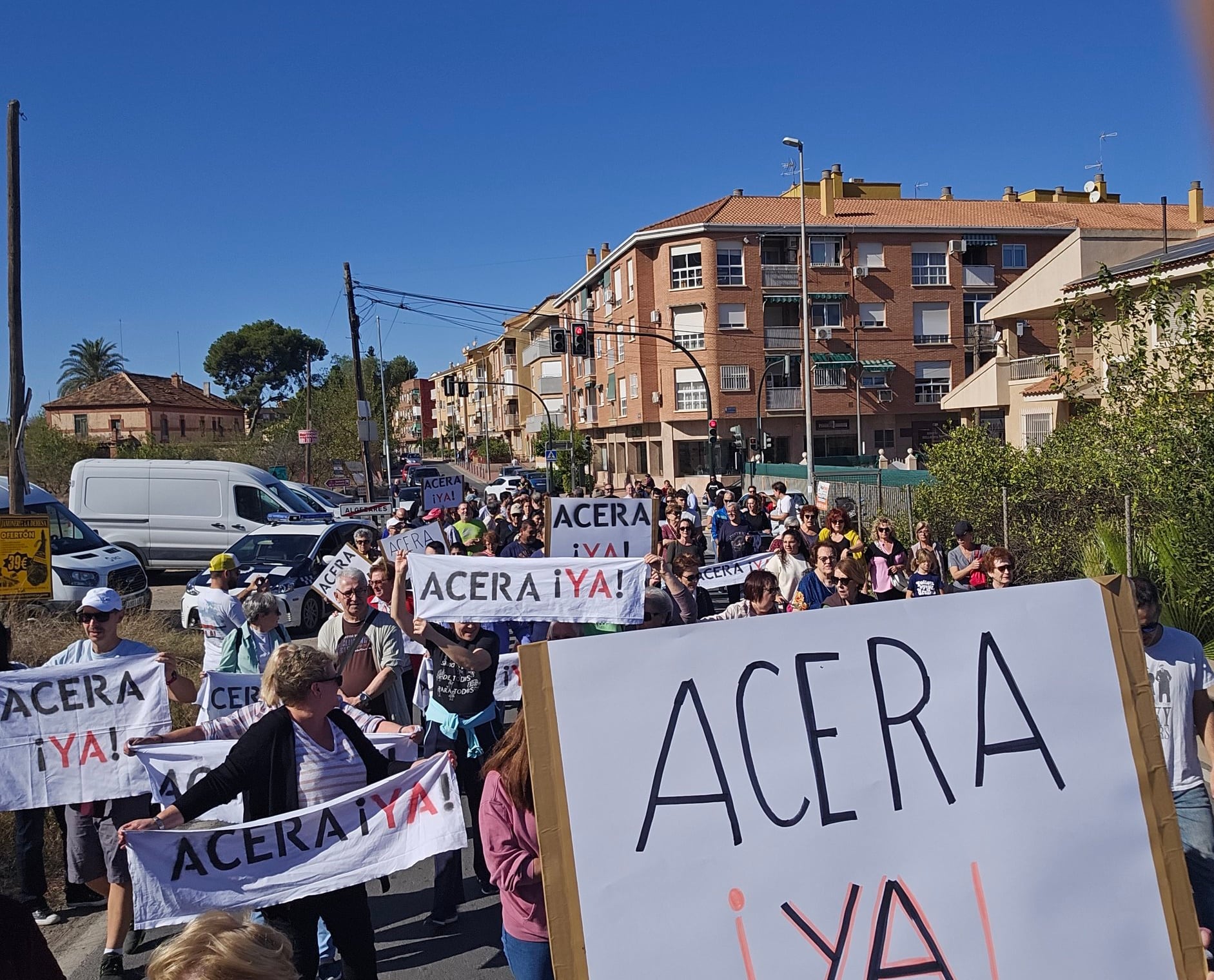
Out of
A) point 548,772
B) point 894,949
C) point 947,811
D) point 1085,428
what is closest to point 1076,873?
point 947,811

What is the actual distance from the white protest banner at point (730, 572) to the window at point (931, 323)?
139 ft

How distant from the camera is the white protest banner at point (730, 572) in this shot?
1151 centimetres

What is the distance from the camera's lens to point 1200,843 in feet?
12.3

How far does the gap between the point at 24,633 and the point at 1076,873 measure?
11.6 metres

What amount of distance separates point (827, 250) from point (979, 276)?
26.4 feet

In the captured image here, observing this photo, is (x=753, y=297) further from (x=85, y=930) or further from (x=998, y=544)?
(x=85, y=930)

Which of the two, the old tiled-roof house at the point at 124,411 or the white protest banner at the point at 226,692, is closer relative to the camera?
the white protest banner at the point at 226,692

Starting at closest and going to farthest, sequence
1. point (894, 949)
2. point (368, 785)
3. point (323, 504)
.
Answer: point (894, 949), point (368, 785), point (323, 504)

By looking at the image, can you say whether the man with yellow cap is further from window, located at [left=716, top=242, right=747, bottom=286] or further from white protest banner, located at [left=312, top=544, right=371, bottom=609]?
window, located at [left=716, top=242, right=747, bottom=286]

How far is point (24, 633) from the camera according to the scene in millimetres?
11047

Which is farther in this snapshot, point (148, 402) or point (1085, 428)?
point (148, 402)

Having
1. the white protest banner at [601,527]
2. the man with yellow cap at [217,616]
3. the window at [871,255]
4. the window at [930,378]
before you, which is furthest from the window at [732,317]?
the man with yellow cap at [217,616]

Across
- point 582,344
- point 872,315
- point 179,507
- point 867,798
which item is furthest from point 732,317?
point 867,798

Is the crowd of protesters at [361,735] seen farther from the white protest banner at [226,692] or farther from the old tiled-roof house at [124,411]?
the old tiled-roof house at [124,411]
